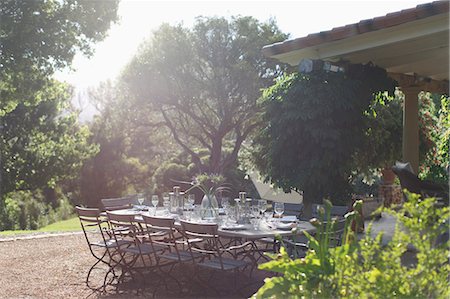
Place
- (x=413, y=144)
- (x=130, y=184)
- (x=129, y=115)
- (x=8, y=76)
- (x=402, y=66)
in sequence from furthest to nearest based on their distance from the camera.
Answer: (x=130, y=184)
(x=129, y=115)
(x=8, y=76)
(x=413, y=144)
(x=402, y=66)

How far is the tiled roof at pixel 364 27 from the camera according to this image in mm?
5266

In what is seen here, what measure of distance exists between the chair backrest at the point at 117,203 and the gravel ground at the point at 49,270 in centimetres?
74

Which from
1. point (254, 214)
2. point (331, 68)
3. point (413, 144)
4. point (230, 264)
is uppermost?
point (331, 68)

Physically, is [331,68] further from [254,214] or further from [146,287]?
[146,287]

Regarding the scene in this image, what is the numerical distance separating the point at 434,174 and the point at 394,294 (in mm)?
8376

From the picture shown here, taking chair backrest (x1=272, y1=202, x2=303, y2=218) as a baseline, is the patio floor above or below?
below

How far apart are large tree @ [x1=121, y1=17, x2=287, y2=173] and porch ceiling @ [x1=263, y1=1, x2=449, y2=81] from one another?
9841 millimetres

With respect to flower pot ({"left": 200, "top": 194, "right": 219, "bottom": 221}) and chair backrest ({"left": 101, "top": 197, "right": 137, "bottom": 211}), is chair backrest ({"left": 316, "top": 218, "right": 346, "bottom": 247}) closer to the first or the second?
flower pot ({"left": 200, "top": 194, "right": 219, "bottom": 221})

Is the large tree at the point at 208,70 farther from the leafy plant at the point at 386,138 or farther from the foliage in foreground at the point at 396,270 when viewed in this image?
the foliage in foreground at the point at 396,270

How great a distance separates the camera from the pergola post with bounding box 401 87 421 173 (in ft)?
30.4

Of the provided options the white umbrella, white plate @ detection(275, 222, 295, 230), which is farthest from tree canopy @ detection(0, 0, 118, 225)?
white plate @ detection(275, 222, 295, 230)

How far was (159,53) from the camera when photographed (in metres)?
17.2

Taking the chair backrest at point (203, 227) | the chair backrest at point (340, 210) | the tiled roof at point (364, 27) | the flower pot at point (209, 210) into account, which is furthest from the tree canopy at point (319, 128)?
the chair backrest at point (203, 227)

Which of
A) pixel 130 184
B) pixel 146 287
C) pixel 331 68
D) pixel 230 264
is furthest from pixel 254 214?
pixel 130 184
